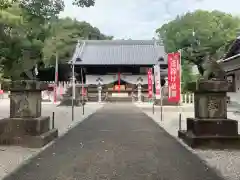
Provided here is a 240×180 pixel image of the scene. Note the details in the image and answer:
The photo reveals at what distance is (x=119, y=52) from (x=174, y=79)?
28.8 meters

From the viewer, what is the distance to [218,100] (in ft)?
30.2

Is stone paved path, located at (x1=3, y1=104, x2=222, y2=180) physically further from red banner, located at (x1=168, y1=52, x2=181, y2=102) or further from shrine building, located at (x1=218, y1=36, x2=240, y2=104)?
shrine building, located at (x1=218, y1=36, x2=240, y2=104)

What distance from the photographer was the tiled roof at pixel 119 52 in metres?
43.7

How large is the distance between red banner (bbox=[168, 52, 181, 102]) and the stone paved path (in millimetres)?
7589

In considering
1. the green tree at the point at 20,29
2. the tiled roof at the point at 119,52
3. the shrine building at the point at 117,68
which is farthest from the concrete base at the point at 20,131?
the tiled roof at the point at 119,52

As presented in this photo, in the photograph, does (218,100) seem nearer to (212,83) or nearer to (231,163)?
(212,83)

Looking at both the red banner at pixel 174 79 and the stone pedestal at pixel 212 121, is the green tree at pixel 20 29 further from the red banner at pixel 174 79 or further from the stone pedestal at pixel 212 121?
the stone pedestal at pixel 212 121

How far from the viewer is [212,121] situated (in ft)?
29.8

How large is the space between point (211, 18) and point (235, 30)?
379cm

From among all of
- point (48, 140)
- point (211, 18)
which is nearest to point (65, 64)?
point (211, 18)

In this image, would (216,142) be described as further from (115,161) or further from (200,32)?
(200,32)

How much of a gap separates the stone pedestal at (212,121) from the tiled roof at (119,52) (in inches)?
1325

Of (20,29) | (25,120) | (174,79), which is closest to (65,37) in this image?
(20,29)

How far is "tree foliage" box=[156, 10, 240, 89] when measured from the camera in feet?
138
